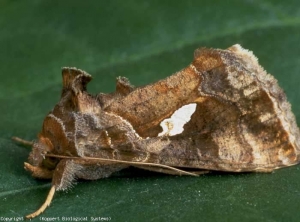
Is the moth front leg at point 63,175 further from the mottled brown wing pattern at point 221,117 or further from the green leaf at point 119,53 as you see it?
the mottled brown wing pattern at point 221,117

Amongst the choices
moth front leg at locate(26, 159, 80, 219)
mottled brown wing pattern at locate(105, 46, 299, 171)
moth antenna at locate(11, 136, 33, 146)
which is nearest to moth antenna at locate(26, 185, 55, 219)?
moth front leg at locate(26, 159, 80, 219)

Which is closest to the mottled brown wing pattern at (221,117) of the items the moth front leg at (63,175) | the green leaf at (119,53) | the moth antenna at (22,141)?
the green leaf at (119,53)

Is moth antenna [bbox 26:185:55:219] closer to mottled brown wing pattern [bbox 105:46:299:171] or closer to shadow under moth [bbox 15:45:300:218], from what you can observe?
shadow under moth [bbox 15:45:300:218]

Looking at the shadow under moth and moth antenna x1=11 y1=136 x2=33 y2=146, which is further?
moth antenna x1=11 y1=136 x2=33 y2=146

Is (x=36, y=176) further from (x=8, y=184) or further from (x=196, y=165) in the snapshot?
(x=196, y=165)

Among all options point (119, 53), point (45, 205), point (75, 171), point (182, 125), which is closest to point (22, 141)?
point (75, 171)

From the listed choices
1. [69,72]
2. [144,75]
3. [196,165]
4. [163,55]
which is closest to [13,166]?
[69,72]
